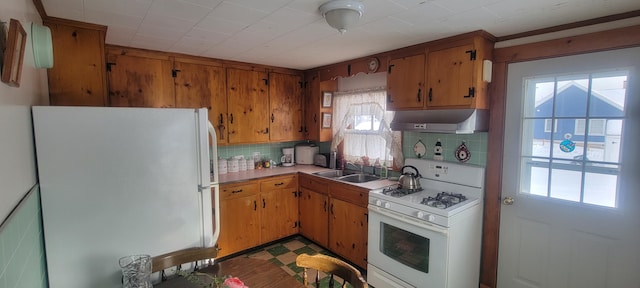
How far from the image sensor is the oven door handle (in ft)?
6.79

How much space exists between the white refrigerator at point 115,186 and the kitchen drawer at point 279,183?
149 cm

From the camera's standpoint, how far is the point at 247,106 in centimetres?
349

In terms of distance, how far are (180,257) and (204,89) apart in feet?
6.69

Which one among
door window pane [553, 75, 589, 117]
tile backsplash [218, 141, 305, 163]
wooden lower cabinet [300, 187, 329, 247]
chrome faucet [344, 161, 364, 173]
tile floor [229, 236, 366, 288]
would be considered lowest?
tile floor [229, 236, 366, 288]

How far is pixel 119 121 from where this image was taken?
1.53m

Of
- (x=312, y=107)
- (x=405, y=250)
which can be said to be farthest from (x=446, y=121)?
(x=312, y=107)

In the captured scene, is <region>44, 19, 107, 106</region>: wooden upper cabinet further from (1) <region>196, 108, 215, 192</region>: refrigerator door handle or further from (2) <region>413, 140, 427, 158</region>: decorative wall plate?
(2) <region>413, 140, 427, 158</region>: decorative wall plate

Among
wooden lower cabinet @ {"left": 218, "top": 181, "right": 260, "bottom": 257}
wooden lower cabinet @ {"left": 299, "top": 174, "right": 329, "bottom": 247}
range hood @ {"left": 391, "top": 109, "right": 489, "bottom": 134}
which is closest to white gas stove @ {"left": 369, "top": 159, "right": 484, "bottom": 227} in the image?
range hood @ {"left": 391, "top": 109, "right": 489, "bottom": 134}

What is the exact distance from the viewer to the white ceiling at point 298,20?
5.47ft

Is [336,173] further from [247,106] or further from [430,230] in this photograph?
[430,230]

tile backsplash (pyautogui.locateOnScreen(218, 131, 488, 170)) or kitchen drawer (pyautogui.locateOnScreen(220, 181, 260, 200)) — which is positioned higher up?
tile backsplash (pyautogui.locateOnScreen(218, 131, 488, 170))

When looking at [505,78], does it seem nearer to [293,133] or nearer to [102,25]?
[293,133]

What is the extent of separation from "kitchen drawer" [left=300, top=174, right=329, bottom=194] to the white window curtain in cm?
56

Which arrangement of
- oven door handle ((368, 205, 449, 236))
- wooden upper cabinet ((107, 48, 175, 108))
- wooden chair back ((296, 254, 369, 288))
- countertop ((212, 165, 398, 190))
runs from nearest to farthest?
wooden chair back ((296, 254, 369, 288))
oven door handle ((368, 205, 449, 236))
wooden upper cabinet ((107, 48, 175, 108))
countertop ((212, 165, 398, 190))
